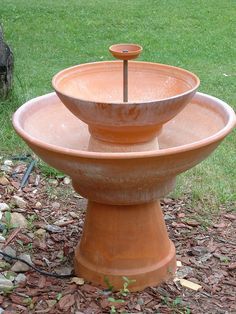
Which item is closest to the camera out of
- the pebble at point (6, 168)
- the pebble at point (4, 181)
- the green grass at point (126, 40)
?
the pebble at point (4, 181)

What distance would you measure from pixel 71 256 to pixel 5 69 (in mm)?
2382

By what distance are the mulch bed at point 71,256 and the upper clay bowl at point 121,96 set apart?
76cm

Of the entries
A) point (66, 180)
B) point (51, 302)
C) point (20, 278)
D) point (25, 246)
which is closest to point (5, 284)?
point (20, 278)

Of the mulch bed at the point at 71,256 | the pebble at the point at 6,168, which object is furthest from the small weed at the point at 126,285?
the pebble at the point at 6,168

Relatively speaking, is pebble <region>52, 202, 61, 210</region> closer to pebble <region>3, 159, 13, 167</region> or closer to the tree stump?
pebble <region>3, 159, 13, 167</region>

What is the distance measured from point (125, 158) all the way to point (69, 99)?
1.21 feet

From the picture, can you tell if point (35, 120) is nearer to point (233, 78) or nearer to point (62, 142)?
point (62, 142)

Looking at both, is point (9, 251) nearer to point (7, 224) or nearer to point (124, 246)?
point (7, 224)

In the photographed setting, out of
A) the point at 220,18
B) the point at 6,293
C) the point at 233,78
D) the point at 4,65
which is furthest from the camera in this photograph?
the point at 220,18

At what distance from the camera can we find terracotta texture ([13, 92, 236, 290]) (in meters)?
2.65

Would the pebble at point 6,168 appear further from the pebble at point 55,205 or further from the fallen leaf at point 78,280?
the fallen leaf at point 78,280

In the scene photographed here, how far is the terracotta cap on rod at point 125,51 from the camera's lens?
2770 millimetres

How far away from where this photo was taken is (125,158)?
2.56 m

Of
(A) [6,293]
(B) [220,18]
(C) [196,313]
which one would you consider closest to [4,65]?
(A) [6,293]
